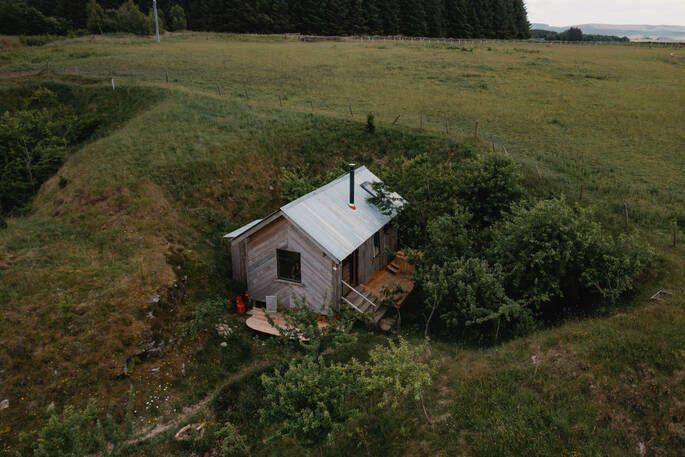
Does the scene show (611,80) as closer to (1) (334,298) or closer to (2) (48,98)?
(1) (334,298)

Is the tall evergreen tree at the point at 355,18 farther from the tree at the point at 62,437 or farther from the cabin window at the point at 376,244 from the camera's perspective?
the tree at the point at 62,437

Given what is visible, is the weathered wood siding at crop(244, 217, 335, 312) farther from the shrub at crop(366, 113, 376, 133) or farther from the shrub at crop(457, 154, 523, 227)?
the shrub at crop(366, 113, 376, 133)

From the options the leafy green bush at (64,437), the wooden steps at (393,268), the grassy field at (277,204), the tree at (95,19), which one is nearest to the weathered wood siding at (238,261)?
the grassy field at (277,204)

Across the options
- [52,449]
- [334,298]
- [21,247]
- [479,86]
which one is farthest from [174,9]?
[52,449]

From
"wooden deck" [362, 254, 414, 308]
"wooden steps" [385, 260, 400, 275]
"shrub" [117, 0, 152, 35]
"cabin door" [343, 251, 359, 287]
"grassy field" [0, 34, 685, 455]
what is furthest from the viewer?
"shrub" [117, 0, 152, 35]

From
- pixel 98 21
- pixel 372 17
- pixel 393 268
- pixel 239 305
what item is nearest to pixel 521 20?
pixel 372 17

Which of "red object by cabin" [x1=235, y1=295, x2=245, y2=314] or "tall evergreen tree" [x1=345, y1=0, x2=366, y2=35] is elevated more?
"tall evergreen tree" [x1=345, y1=0, x2=366, y2=35]

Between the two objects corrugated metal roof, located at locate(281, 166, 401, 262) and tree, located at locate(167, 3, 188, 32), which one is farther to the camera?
tree, located at locate(167, 3, 188, 32)

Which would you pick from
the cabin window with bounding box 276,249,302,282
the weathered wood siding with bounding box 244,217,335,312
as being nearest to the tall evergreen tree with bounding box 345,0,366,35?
the weathered wood siding with bounding box 244,217,335,312
